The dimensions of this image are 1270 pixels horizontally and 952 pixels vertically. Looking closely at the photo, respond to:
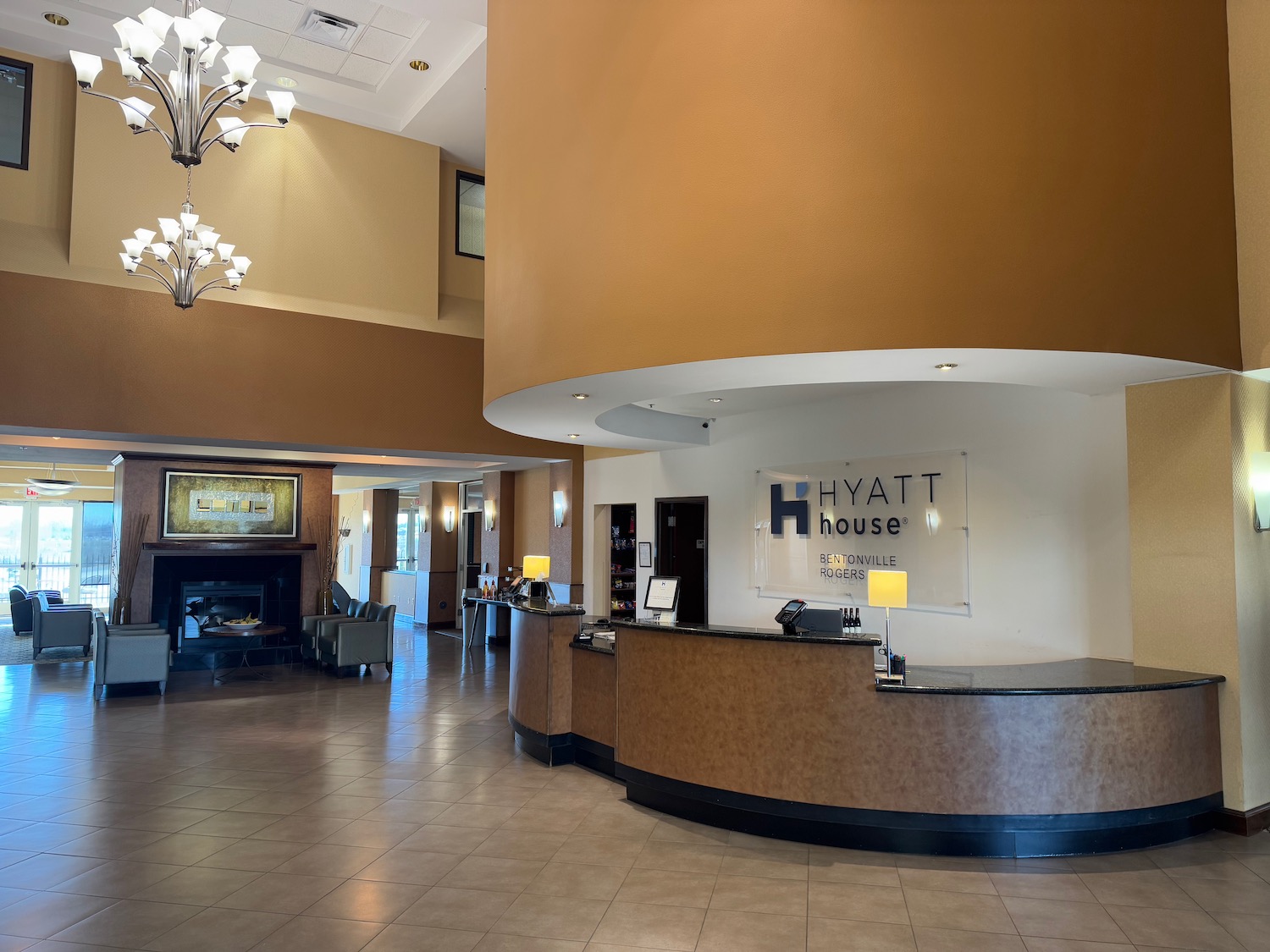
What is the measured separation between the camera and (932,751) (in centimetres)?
452

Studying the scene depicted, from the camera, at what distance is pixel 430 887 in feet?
13.4

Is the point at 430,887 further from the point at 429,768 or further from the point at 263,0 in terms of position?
the point at 263,0

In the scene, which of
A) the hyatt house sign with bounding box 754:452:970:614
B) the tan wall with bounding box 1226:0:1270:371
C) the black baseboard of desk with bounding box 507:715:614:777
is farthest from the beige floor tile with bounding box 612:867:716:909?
the tan wall with bounding box 1226:0:1270:371

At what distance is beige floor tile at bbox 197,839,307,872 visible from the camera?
4363mm

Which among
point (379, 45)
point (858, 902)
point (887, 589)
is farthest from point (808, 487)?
point (379, 45)

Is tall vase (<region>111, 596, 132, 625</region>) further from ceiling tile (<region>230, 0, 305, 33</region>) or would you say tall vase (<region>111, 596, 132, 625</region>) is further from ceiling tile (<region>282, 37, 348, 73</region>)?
ceiling tile (<region>230, 0, 305, 33</region>)

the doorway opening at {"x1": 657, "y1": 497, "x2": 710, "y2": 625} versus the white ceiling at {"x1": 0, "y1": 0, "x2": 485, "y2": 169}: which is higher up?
the white ceiling at {"x1": 0, "y1": 0, "x2": 485, "y2": 169}

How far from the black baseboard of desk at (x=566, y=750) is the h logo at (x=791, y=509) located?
10.8ft

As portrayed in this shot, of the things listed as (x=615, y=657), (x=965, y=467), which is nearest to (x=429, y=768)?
(x=615, y=657)

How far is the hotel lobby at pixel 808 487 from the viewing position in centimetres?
417

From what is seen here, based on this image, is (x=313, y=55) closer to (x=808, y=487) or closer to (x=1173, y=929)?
(x=808, y=487)

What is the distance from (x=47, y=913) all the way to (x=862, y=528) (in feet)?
21.1


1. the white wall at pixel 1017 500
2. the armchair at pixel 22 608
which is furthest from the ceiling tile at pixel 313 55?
the armchair at pixel 22 608

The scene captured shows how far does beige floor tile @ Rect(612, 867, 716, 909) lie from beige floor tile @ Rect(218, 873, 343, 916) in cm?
147
